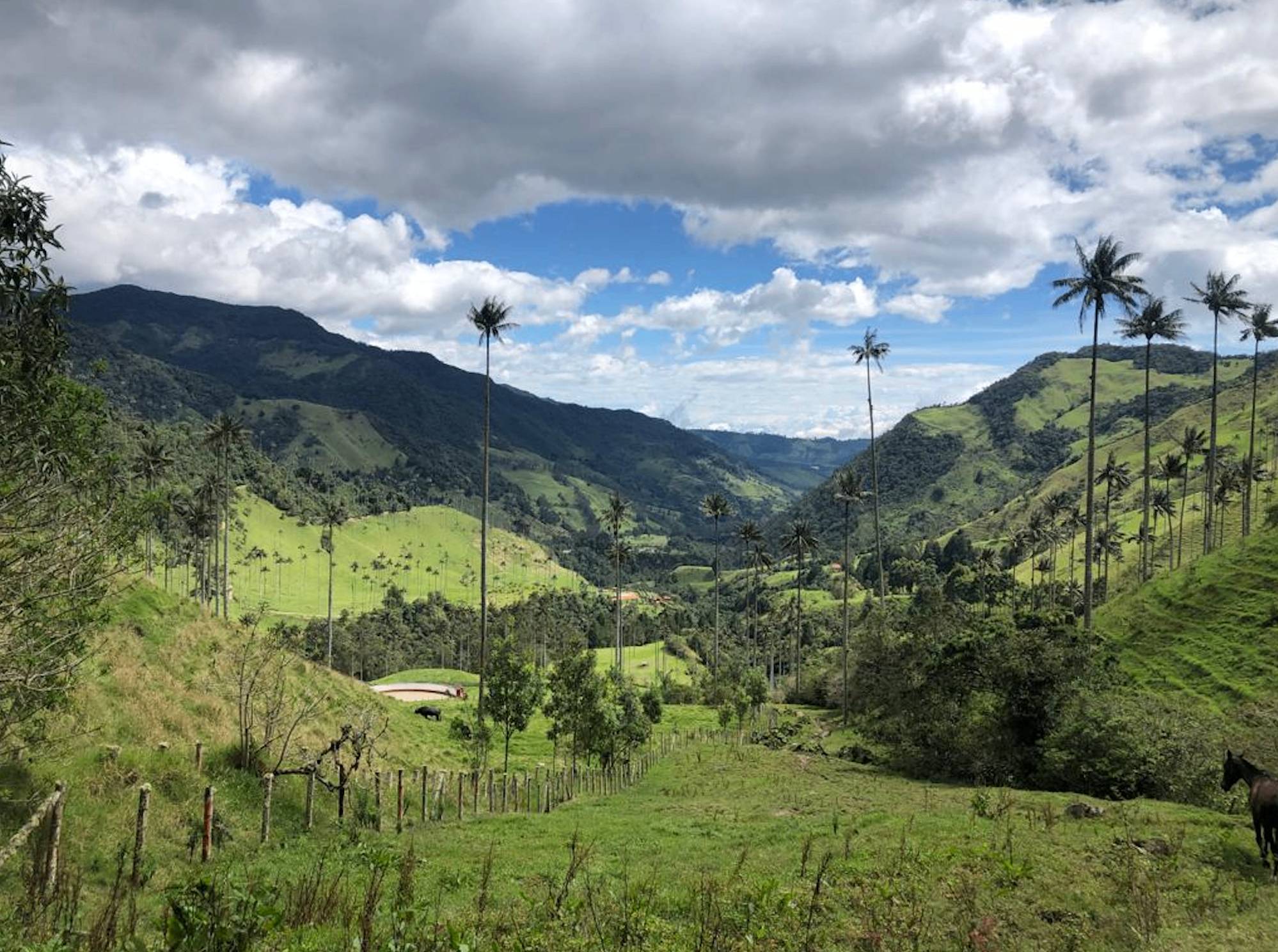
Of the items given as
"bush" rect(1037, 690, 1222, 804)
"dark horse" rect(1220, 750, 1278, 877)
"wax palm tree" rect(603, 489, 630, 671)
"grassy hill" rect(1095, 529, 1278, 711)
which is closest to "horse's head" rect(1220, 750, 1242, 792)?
"dark horse" rect(1220, 750, 1278, 877)

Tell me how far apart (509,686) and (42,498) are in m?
26.1

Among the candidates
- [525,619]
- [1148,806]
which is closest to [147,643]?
[1148,806]

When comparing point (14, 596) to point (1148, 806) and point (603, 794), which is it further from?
point (1148, 806)

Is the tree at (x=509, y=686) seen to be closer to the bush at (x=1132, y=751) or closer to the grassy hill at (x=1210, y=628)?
the bush at (x=1132, y=751)

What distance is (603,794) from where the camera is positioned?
125 feet

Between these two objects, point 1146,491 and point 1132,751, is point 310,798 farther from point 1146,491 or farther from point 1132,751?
point 1146,491

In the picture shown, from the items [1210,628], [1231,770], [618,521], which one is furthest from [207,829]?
[618,521]

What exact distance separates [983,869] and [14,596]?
19941mm

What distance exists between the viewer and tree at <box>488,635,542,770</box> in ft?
120

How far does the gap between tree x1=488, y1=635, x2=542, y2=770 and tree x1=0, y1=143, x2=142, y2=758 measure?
20.8 m

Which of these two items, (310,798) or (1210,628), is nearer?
(310,798)

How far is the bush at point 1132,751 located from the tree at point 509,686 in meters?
26.3

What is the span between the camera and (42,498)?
42.6 feet

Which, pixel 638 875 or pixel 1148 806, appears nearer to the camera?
pixel 638 875
